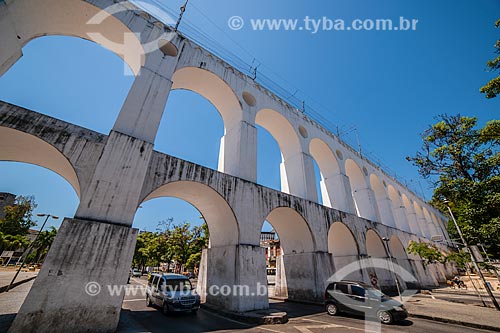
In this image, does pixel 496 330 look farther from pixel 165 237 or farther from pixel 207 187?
pixel 165 237

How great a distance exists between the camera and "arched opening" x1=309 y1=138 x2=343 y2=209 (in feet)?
56.6

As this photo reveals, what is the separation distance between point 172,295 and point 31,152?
7502 millimetres

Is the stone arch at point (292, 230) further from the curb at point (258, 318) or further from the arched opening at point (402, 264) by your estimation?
the arched opening at point (402, 264)

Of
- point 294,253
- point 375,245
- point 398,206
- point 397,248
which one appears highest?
point 398,206

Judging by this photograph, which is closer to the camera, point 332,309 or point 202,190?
point 202,190

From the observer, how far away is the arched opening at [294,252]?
12.2 metres

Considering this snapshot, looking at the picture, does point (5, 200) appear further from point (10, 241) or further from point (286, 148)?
point (286, 148)

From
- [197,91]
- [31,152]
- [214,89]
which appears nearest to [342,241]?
[214,89]

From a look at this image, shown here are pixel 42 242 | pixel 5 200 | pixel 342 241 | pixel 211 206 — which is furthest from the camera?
pixel 5 200

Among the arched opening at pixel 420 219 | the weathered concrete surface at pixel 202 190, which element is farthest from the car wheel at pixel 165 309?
the arched opening at pixel 420 219

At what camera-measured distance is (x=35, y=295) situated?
4.86 m

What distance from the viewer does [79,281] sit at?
539 cm

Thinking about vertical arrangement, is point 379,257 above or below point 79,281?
above

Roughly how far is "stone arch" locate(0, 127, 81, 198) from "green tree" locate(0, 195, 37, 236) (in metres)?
41.1
